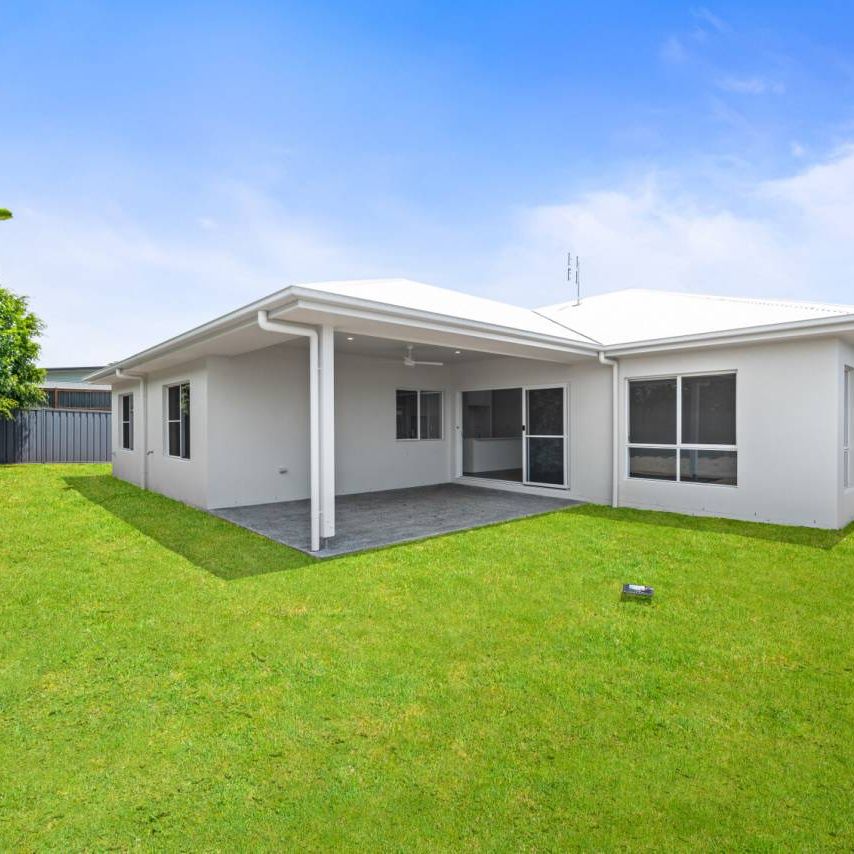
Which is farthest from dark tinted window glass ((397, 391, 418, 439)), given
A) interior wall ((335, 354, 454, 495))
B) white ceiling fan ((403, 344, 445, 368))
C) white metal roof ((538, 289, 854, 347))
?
white metal roof ((538, 289, 854, 347))

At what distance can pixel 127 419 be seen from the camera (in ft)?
40.7

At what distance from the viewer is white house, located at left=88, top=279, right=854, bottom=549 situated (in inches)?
254

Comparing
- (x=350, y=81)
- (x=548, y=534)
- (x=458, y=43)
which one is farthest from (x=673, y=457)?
(x=350, y=81)

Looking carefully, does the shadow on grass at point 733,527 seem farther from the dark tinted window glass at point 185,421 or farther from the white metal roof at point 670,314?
the dark tinted window glass at point 185,421

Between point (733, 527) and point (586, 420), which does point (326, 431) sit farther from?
point (733, 527)

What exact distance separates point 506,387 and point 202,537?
5.99m

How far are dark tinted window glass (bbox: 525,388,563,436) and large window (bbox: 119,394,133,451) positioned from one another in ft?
29.0

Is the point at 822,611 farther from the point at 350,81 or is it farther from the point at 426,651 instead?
the point at 350,81

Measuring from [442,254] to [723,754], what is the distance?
12931mm

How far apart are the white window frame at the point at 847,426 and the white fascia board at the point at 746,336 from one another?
0.89 m

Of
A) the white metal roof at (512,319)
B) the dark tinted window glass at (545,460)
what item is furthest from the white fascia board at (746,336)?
the dark tinted window glass at (545,460)

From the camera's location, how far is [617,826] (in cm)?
190

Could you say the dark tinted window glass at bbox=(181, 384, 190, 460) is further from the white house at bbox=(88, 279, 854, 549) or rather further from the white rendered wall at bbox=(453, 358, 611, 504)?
the white rendered wall at bbox=(453, 358, 611, 504)

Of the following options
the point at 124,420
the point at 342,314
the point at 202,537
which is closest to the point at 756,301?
the point at 342,314
